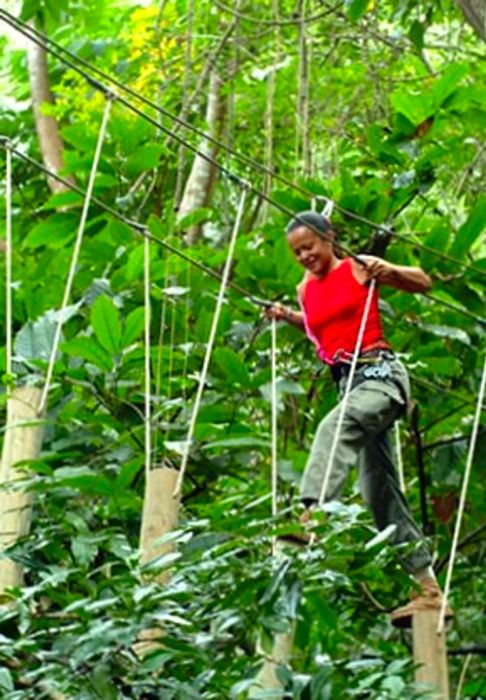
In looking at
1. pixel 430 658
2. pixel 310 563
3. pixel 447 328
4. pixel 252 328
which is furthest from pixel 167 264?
pixel 310 563

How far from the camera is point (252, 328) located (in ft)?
14.6

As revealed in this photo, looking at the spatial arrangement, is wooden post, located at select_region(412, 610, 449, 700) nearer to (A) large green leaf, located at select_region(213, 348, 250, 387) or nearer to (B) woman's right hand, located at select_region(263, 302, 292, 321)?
(B) woman's right hand, located at select_region(263, 302, 292, 321)

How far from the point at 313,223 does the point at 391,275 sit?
21cm

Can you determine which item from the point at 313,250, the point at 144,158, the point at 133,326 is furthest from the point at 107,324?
the point at 144,158

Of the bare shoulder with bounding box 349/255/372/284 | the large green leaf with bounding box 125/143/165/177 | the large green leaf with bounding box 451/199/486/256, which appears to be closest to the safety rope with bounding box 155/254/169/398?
the large green leaf with bounding box 125/143/165/177

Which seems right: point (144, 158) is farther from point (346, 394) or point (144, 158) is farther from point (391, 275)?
point (346, 394)

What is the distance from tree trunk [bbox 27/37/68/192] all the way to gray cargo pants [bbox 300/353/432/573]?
2117 millimetres

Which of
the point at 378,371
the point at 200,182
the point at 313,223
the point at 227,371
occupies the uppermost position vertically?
the point at 200,182

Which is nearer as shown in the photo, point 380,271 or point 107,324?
point 380,271

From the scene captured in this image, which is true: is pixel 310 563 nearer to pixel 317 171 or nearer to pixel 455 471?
pixel 455 471

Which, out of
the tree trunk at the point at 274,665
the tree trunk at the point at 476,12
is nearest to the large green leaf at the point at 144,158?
the tree trunk at the point at 476,12

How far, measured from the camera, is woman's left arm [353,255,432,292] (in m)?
3.46

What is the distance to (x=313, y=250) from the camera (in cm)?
352

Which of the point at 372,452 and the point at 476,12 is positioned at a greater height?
the point at 476,12
